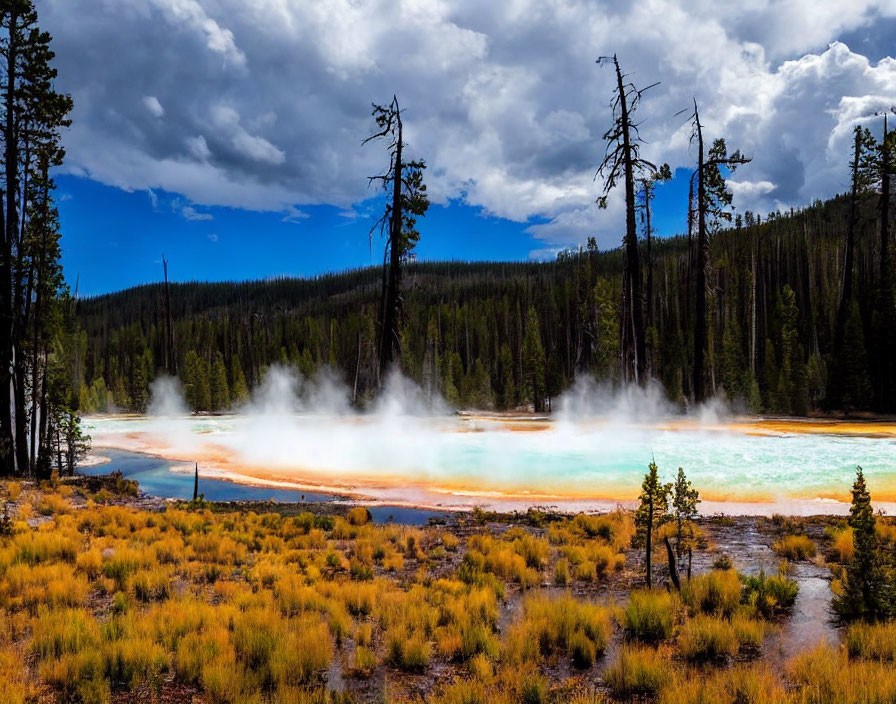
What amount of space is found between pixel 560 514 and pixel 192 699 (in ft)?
24.8

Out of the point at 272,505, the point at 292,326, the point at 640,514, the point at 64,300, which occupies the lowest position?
the point at 272,505

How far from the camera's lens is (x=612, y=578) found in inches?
276

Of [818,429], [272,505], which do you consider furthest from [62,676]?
[818,429]

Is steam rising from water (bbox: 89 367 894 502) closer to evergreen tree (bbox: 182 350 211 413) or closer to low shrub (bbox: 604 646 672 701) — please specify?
low shrub (bbox: 604 646 672 701)

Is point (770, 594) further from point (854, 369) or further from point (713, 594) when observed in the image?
point (854, 369)

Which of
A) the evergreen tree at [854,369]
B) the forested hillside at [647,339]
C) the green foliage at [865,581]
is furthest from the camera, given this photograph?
the forested hillside at [647,339]

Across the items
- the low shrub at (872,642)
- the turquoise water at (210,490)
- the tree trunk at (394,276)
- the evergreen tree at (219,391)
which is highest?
the tree trunk at (394,276)

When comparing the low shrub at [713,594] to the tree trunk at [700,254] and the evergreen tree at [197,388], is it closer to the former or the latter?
the tree trunk at [700,254]

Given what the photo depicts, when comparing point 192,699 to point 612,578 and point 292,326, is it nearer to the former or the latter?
point 612,578

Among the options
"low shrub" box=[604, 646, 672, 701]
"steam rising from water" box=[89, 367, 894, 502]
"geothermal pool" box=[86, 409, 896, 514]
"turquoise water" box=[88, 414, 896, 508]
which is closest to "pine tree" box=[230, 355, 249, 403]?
"steam rising from water" box=[89, 367, 894, 502]

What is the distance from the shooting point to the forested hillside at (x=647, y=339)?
33.3 meters

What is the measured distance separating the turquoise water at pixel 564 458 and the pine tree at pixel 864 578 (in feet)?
21.6

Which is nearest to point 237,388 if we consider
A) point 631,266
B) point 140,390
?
point 140,390

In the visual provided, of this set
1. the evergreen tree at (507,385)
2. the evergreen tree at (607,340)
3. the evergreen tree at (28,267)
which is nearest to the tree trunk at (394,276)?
the evergreen tree at (28,267)
